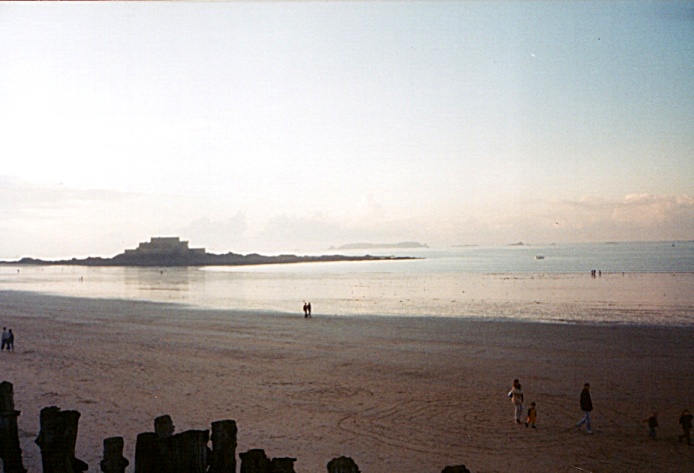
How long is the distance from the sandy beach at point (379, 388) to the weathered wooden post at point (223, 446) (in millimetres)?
4383

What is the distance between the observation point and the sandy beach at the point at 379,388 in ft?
35.5

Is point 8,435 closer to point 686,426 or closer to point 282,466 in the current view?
point 282,466

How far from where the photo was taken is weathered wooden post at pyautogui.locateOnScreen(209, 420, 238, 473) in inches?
235

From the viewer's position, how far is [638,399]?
14.8 metres

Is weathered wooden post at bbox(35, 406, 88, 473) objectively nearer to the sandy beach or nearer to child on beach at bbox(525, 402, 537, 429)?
the sandy beach

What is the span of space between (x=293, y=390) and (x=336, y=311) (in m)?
24.0

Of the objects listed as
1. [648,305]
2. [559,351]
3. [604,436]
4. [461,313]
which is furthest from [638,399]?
[648,305]

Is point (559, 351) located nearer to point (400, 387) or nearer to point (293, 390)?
Result: point (400, 387)

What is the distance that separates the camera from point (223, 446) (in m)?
5.97

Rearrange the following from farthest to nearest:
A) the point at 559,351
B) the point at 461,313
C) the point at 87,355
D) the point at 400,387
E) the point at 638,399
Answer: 1. the point at 461,313
2. the point at 559,351
3. the point at 87,355
4. the point at 400,387
5. the point at 638,399

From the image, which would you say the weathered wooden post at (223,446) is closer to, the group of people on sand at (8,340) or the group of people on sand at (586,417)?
the group of people on sand at (586,417)

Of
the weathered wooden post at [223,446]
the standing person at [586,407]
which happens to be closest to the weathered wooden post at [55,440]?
the weathered wooden post at [223,446]

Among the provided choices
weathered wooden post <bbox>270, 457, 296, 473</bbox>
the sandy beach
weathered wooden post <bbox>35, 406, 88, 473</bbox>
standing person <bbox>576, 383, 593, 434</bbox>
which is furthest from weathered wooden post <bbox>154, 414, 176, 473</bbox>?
standing person <bbox>576, 383, 593, 434</bbox>

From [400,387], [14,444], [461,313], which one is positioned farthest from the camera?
[461,313]
